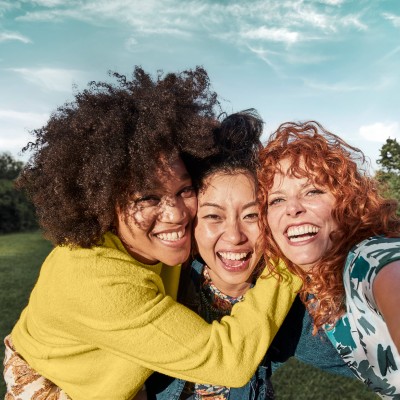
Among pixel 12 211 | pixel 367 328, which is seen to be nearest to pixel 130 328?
pixel 367 328

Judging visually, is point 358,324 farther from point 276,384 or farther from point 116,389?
point 276,384

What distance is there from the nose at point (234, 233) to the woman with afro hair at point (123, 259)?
225 mm

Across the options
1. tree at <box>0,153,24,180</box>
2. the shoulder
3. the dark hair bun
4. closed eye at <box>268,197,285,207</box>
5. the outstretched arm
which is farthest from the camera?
tree at <box>0,153,24,180</box>

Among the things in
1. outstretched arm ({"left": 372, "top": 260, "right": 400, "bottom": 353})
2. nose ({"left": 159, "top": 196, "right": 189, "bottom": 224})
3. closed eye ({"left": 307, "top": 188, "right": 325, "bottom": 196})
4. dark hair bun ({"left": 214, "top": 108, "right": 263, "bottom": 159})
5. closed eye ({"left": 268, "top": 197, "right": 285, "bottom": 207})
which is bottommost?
outstretched arm ({"left": 372, "top": 260, "right": 400, "bottom": 353})

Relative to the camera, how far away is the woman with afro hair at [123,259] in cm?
228

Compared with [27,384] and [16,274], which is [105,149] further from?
[16,274]

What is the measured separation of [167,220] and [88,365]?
813mm

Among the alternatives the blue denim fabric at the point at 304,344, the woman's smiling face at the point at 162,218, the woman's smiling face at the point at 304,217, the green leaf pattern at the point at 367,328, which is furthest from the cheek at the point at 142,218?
the green leaf pattern at the point at 367,328

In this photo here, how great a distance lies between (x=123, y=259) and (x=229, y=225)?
0.63 meters

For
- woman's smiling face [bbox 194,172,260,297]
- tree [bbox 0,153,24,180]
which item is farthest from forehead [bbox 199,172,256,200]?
tree [bbox 0,153,24,180]

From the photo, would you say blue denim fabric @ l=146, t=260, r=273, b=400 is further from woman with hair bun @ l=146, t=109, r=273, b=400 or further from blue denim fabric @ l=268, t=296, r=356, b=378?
blue denim fabric @ l=268, t=296, r=356, b=378

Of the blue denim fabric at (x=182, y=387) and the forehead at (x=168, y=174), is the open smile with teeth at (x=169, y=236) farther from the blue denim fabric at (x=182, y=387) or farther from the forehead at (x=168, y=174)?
the blue denim fabric at (x=182, y=387)

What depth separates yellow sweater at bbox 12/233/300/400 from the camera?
2264 millimetres

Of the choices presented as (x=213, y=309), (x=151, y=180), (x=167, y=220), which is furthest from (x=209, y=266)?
(x=151, y=180)
